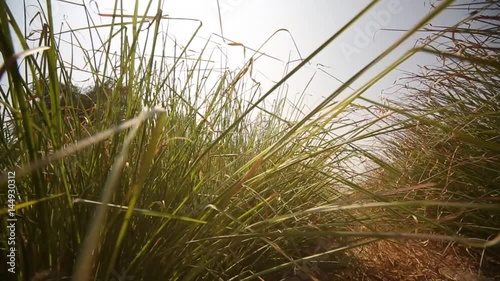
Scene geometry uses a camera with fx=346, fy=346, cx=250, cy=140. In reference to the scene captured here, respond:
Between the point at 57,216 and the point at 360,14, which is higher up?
the point at 360,14

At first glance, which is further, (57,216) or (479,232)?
(479,232)

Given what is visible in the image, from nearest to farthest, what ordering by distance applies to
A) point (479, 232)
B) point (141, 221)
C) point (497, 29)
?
point (141, 221), point (497, 29), point (479, 232)

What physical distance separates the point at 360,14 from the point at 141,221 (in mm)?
441

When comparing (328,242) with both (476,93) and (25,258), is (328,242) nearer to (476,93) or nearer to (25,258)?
(476,93)

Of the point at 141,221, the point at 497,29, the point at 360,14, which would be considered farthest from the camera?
the point at 497,29

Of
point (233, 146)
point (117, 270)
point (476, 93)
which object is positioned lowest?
point (117, 270)

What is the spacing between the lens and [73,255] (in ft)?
1.54

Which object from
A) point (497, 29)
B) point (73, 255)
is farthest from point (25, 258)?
point (497, 29)

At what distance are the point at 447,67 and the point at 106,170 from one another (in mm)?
869

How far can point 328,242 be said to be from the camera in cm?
102

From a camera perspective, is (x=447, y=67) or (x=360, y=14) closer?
(x=360, y=14)

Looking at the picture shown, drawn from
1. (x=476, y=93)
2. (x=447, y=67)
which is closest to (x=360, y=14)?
(x=447, y=67)

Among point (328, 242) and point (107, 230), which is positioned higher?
point (107, 230)

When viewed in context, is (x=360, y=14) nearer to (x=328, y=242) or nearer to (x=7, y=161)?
(x=7, y=161)
